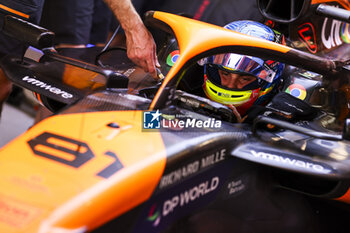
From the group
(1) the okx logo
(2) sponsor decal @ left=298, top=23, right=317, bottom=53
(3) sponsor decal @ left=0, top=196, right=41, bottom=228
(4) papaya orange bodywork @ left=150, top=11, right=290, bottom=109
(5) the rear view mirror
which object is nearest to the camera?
(3) sponsor decal @ left=0, top=196, right=41, bottom=228

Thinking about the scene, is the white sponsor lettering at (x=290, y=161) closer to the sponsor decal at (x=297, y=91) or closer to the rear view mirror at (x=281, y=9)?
the sponsor decal at (x=297, y=91)

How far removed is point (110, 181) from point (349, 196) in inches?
26.2

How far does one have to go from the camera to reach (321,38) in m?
1.96

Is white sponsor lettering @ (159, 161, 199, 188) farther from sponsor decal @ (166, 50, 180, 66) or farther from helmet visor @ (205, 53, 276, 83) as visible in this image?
sponsor decal @ (166, 50, 180, 66)

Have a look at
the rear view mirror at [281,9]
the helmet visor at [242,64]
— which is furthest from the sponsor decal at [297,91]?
the rear view mirror at [281,9]

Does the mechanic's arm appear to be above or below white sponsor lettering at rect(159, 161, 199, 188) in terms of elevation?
above

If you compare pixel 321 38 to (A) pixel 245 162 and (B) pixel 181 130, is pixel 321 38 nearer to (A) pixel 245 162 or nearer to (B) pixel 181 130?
(A) pixel 245 162

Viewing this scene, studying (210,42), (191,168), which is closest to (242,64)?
(210,42)

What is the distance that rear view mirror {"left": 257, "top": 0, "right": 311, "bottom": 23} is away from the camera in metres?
1.78

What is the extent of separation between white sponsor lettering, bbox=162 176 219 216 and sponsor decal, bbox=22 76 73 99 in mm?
484

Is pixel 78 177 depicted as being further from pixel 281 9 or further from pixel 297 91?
pixel 281 9

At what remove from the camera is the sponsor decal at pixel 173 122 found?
41.9 inches

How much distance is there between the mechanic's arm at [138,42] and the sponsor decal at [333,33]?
83cm

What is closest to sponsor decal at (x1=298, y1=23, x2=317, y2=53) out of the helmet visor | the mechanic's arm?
the helmet visor
